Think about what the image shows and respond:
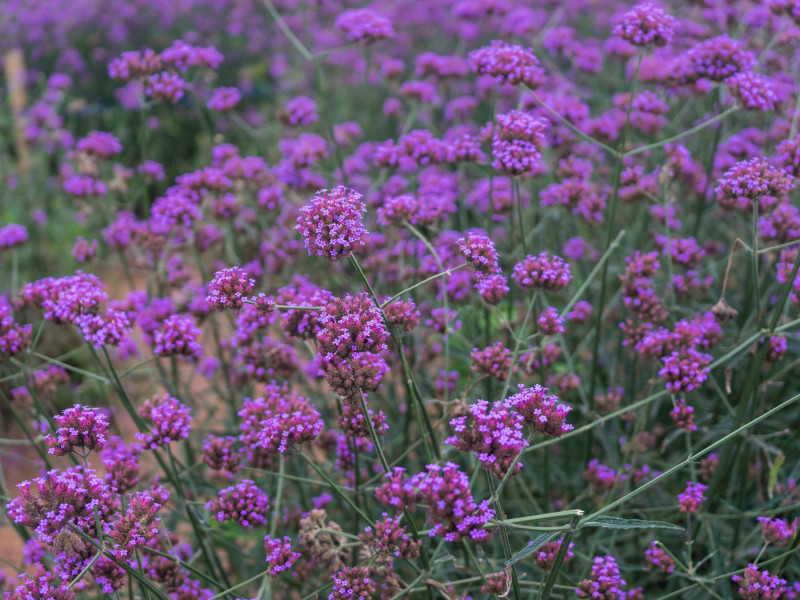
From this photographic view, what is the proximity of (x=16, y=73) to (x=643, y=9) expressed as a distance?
6.86 m

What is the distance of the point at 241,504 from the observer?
223 centimetres

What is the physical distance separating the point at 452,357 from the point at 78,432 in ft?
7.51

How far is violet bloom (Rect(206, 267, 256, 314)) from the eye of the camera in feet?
6.28

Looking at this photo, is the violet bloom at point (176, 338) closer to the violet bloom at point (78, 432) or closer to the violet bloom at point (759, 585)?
the violet bloom at point (78, 432)

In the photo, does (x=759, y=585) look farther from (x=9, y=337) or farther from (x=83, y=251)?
(x=83, y=251)

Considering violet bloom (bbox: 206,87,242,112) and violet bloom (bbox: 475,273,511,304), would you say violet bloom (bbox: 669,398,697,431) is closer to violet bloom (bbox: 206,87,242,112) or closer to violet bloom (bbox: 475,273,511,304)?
violet bloom (bbox: 475,273,511,304)

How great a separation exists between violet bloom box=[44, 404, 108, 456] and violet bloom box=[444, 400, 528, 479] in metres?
0.89

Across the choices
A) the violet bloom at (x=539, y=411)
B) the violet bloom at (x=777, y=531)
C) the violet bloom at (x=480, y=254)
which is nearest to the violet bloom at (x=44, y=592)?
the violet bloom at (x=539, y=411)

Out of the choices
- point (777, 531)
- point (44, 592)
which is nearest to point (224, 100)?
point (44, 592)

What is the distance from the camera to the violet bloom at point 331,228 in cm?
189

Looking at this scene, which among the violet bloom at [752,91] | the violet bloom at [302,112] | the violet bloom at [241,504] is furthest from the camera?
the violet bloom at [302,112]

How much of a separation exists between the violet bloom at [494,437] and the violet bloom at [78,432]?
2.93 ft

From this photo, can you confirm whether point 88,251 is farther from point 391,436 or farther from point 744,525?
point 744,525

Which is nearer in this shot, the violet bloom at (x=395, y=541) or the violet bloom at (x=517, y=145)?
the violet bloom at (x=395, y=541)
